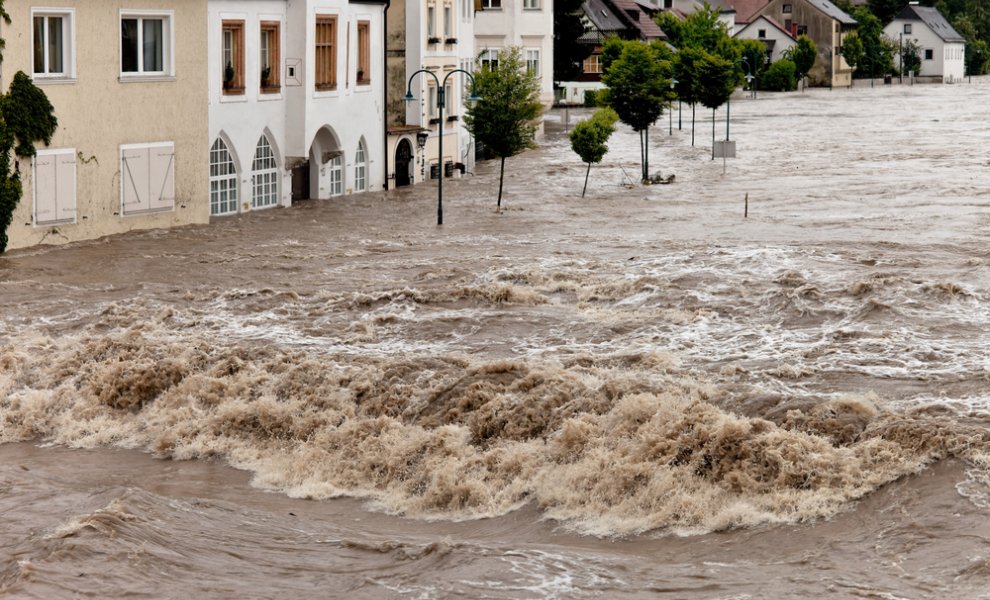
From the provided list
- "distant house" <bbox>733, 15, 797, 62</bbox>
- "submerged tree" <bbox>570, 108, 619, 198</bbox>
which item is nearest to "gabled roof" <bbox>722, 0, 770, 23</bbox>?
"distant house" <bbox>733, 15, 797, 62</bbox>

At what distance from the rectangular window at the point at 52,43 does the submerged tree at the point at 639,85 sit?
27392mm

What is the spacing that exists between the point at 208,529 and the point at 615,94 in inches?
1756

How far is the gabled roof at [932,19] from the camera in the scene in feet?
513

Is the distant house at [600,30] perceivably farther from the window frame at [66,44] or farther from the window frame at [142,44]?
the window frame at [66,44]

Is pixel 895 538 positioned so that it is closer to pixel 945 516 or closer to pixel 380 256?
pixel 945 516

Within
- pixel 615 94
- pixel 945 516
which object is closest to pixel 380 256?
pixel 945 516

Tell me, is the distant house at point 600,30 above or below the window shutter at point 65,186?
above

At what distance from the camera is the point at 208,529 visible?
1877 cm

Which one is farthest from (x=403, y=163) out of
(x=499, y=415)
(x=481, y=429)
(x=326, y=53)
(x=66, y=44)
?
(x=481, y=429)

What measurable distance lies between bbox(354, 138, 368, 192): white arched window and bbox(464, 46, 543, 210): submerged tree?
143 inches

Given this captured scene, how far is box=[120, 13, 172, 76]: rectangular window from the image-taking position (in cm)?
3853

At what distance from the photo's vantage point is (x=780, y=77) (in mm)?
132375

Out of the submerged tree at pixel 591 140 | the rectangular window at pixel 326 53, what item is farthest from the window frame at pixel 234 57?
the submerged tree at pixel 591 140

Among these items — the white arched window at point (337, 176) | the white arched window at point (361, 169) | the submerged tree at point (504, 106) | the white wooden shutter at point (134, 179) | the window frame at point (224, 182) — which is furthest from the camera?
the white arched window at point (361, 169)
